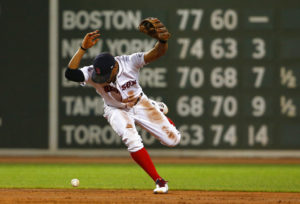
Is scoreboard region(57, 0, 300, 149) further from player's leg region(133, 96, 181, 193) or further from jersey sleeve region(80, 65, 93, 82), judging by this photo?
jersey sleeve region(80, 65, 93, 82)

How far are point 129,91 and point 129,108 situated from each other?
0.19 meters

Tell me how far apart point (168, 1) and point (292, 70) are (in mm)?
2443

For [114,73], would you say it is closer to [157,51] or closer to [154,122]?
[157,51]

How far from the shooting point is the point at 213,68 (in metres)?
12.4

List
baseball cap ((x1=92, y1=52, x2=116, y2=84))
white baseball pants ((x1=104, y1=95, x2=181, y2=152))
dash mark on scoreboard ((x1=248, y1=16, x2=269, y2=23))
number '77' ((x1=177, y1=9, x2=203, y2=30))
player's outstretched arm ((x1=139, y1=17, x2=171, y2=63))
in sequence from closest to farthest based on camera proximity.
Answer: player's outstretched arm ((x1=139, y1=17, x2=171, y2=63)) → baseball cap ((x1=92, y1=52, x2=116, y2=84)) → white baseball pants ((x1=104, y1=95, x2=181, y2=152)) → dash mark on scoreboard ((x1=248, y1=16, x2=269, y2=23)) → number '77' ((x1=177, y1=9, x2=203, y2=30))

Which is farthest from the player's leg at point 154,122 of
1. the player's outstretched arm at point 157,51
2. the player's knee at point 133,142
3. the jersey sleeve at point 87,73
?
the jersey sleeve at point 87,73

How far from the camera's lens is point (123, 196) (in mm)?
7312

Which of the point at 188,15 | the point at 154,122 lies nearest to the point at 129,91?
the point at 154,122

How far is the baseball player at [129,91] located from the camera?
7.41 m

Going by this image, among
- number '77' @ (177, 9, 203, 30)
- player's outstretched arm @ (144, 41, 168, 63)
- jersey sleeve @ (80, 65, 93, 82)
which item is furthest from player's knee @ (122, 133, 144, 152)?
number '77' @ (177, 9, 203, 30)

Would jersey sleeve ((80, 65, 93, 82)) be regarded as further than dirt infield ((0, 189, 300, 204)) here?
Yes

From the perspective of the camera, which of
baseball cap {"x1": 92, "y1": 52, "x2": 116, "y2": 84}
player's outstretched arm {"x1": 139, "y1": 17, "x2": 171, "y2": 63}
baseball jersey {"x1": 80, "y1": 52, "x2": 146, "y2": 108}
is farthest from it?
baseball jersey {"x1": 80, "y1": 52, "x2": 146, "y2": 108}

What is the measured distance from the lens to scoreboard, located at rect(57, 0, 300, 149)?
12.3m

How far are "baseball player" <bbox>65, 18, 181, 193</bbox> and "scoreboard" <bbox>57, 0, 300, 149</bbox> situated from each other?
4440mm
